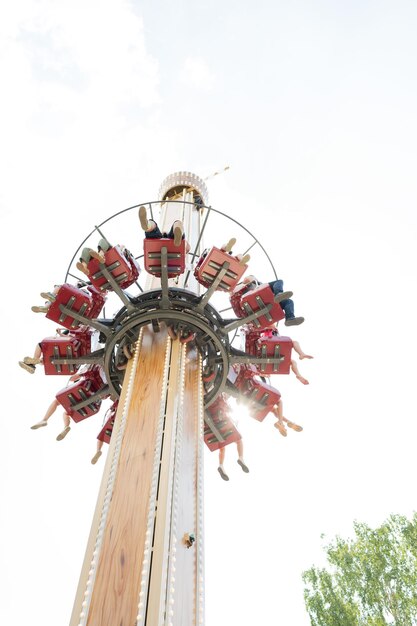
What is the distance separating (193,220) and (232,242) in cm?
511

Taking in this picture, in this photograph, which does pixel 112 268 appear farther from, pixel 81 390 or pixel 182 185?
pixel 182 185

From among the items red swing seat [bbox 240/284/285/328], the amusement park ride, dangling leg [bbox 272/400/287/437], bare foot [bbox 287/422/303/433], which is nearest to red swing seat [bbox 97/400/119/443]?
the amusement park ride

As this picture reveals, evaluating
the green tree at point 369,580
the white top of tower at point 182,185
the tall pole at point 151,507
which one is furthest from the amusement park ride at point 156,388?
the green tree at point 369,580

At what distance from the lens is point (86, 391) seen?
27.2 feet

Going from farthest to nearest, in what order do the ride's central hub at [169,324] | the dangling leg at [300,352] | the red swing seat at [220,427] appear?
the red swing seat at [220,427]
the dangling leg at [300,352]
the ride's central hub at [169,324]

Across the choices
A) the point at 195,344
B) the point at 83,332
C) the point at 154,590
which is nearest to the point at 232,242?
the point at 195,344

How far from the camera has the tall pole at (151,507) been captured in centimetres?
421

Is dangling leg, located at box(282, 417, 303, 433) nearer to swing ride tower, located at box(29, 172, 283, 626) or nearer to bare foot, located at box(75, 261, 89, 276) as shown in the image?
swing ride tower, located at box(29, 172, 283, 626)

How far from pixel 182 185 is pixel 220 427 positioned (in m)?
8.23

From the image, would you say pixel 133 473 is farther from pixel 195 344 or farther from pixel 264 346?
pixel 264 346

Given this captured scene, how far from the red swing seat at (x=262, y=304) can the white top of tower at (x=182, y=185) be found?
24.4ft

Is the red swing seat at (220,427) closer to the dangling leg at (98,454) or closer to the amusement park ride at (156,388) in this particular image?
the amusement park ride at (156,388)

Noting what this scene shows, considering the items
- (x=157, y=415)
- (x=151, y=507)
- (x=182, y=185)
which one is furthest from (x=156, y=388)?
(x=182, y=185)

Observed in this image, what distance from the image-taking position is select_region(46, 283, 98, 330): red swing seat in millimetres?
7355
